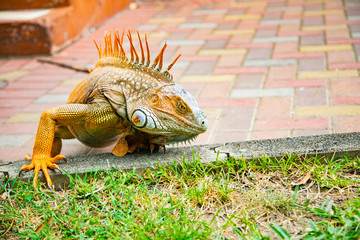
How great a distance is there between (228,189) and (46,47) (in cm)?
446

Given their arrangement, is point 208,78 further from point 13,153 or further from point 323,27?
point 323,27

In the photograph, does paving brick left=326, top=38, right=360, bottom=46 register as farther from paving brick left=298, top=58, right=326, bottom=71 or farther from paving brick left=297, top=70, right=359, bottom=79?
paving brick left=297, top=70, right=359, bottom=79

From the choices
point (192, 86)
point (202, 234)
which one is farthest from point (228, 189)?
point (192, 86)

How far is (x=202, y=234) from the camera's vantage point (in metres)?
2.37

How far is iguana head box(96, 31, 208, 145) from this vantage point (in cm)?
289

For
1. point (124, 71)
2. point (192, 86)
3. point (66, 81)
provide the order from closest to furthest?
point (124, 71)
point (192, 86)
point (66, 81)

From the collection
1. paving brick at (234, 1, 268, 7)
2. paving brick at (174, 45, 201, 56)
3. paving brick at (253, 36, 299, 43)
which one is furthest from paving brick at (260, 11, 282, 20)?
paving brick at (174, 45, 201, 56)

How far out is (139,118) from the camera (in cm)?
289

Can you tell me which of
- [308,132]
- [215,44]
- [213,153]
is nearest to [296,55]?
[215,44]

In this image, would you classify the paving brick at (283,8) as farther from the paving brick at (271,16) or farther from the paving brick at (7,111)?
the paving brick at (7,111)

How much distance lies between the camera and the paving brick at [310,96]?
433 centimetres

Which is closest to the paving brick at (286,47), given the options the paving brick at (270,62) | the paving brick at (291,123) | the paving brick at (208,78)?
the paving brick at (270,62)

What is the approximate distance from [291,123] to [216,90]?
1.14 metres

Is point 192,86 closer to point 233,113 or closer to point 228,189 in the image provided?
point 233,113
